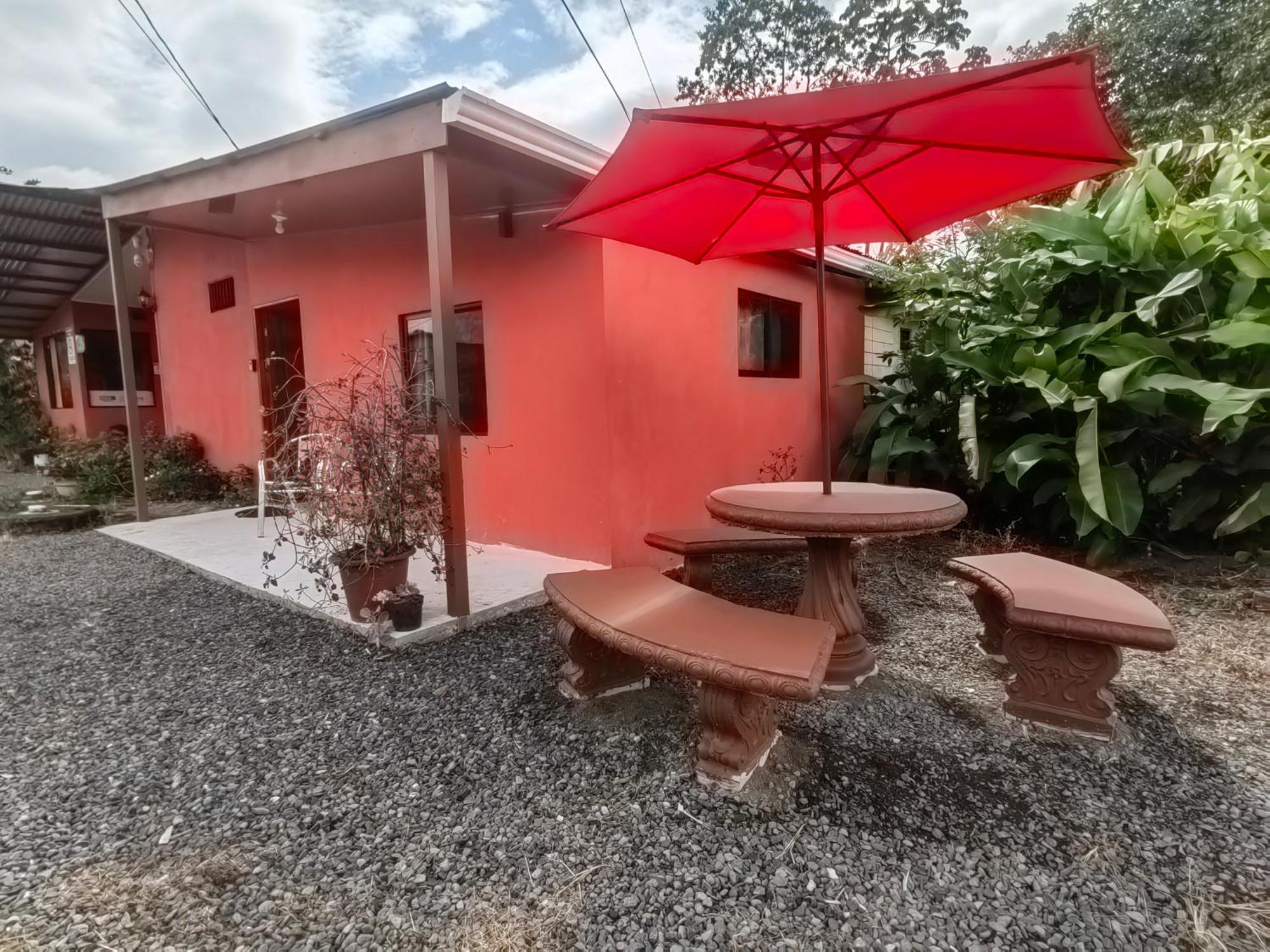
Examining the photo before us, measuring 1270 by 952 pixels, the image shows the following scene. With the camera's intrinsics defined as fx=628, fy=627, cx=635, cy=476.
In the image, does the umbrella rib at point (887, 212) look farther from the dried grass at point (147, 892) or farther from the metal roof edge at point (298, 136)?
the dried grass at point (147, 892)

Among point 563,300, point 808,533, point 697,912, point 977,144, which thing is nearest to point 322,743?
point 697,912

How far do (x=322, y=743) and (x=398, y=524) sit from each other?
43.8 inches

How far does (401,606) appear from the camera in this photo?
3057mm

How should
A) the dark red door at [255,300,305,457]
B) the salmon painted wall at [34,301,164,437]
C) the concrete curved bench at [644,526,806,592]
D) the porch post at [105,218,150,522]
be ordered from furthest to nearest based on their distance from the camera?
1. the salmon painted wall at [34,301,164,437]
2. the dark red door at [255,300,305,457]
3. the porch post at [105,218,150,522]
4. the concrete curved bench at [644,526,806,592]

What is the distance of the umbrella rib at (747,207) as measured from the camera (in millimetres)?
2629

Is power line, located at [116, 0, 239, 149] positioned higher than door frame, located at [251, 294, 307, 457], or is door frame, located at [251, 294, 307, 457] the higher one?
power line, located at [116, 0, 239, 149]

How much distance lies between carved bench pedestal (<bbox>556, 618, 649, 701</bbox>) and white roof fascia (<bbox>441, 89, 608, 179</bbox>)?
223cm

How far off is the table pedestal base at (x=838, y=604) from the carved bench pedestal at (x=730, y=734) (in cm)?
78

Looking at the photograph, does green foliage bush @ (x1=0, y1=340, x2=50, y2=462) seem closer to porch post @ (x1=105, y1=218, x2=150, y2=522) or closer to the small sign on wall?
the small sign on wall

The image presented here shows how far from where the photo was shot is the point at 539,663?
9.37 ft

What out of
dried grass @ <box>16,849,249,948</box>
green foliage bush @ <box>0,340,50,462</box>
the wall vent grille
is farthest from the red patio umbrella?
green foliage bush @ <box>0,340,50,462</box>

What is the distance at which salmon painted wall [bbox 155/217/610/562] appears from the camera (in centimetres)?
400

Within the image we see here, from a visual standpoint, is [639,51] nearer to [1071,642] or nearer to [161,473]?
[161,473]

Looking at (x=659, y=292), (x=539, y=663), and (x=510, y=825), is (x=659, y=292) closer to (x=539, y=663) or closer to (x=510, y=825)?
(x=539, y=663)
